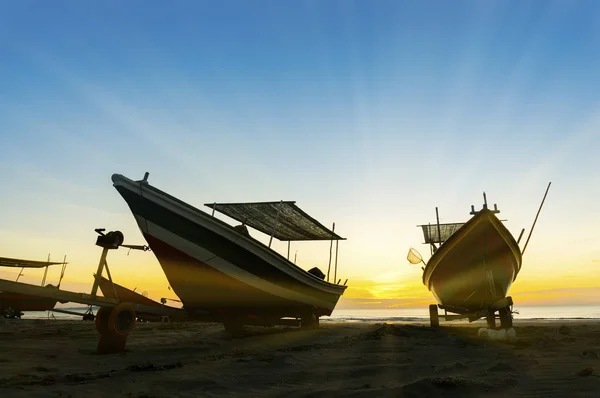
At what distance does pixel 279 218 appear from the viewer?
41.8ft

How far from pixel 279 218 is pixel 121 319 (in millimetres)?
6696

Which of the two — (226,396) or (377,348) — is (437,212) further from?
(226,396)

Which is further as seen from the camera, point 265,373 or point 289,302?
point 289,302

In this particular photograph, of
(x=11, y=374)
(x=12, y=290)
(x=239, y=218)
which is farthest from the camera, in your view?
(x=239, y=218)

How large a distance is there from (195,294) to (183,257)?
1.13 m

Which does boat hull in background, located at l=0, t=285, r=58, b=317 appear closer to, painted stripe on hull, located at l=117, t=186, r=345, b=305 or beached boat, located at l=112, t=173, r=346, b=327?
beached boat, located at l=112, t=173, r=346, b=327

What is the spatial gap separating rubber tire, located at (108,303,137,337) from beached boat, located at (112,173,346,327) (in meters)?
2.89

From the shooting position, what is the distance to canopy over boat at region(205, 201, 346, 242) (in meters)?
11.4

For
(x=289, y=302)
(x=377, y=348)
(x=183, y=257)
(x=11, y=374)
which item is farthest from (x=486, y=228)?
(x=11, y=374)

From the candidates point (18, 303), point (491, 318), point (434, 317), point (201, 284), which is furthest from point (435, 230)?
point (18, 303)

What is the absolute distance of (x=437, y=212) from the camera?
14648mm

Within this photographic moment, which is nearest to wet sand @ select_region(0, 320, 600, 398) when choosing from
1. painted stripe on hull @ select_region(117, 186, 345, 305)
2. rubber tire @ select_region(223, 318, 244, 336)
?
painted stripe on hull @ select_region(117, 186, 345, 305)

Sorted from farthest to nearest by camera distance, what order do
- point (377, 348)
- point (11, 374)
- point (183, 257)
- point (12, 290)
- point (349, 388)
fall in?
point (183, 257) < point (377, 348) < point (12, 290) < point (11, 374) < point (349, 388)

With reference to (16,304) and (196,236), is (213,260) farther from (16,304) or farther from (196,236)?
(16,304)
